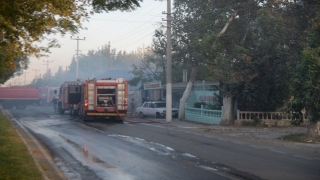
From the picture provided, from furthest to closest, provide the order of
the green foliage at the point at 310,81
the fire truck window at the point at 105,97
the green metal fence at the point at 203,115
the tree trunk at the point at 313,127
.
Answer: the fire truck window at the point at 105,97, the green metal fence at the point at 203,115, the tree trunk at the point at 313,127, the green foliage at the point at 310,81

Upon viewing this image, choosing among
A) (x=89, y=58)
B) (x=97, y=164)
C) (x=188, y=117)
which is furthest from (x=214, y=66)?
(x=89, y=58)

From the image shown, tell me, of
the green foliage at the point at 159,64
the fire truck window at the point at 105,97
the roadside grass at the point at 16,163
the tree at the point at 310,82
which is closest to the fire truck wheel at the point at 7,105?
the green foliage at the point at 159,64

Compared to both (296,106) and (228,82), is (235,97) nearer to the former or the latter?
(228,82)

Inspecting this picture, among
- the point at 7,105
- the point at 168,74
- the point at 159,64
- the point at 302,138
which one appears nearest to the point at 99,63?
the point at 7,105

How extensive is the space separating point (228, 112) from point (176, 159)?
17.0 metres

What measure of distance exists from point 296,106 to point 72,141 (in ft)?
33.0

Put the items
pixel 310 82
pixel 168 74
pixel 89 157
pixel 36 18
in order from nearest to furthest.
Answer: pixel 36 18 < pixel 89 157 < pixel 310 82 < pixel 168 74

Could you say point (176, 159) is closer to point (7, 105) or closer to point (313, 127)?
point (313, 127)

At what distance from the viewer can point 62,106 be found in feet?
150

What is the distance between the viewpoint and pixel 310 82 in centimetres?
1989

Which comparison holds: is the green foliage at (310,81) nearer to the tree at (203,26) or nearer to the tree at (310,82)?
the tree at (310,82)

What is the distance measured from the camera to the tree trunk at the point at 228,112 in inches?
1187

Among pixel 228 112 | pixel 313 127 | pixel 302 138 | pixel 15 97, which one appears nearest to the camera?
pixel 302 138

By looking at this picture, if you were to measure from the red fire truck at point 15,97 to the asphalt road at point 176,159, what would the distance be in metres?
43.7
